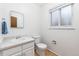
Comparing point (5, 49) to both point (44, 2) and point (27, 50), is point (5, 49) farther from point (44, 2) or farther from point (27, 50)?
point (44, 2)

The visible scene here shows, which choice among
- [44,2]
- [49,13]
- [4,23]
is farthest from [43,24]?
[4,23]

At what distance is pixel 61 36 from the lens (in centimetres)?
157

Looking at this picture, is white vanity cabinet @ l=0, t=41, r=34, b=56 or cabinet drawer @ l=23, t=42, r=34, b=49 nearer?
white vanity cabinet @ l=0, t=41, r=34, b=56

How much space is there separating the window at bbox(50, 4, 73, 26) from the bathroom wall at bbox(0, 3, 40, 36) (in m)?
0.27

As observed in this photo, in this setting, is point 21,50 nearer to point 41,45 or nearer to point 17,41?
point 17,41

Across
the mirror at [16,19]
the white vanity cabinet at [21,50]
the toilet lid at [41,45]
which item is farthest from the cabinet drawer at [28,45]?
the mirror at [16,19]

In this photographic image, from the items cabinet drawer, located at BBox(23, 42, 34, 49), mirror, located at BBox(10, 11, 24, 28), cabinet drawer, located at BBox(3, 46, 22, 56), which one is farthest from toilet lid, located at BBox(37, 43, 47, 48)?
mirror, located at BBox(10, 11, 24, 28)

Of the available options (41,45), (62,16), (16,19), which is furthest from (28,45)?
(62,16)

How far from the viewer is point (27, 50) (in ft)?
5.13

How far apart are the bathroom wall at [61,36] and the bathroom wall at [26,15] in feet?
0.39

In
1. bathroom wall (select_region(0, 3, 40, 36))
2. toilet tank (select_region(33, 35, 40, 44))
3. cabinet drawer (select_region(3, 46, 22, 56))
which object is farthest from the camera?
toilet tank (select_region(33, 35, 40, 44))

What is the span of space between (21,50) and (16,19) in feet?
1.70

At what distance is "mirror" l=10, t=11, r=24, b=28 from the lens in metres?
1.51

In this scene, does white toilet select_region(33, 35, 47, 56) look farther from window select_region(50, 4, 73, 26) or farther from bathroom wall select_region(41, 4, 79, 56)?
window select_region(50, 4, 73, 26)
